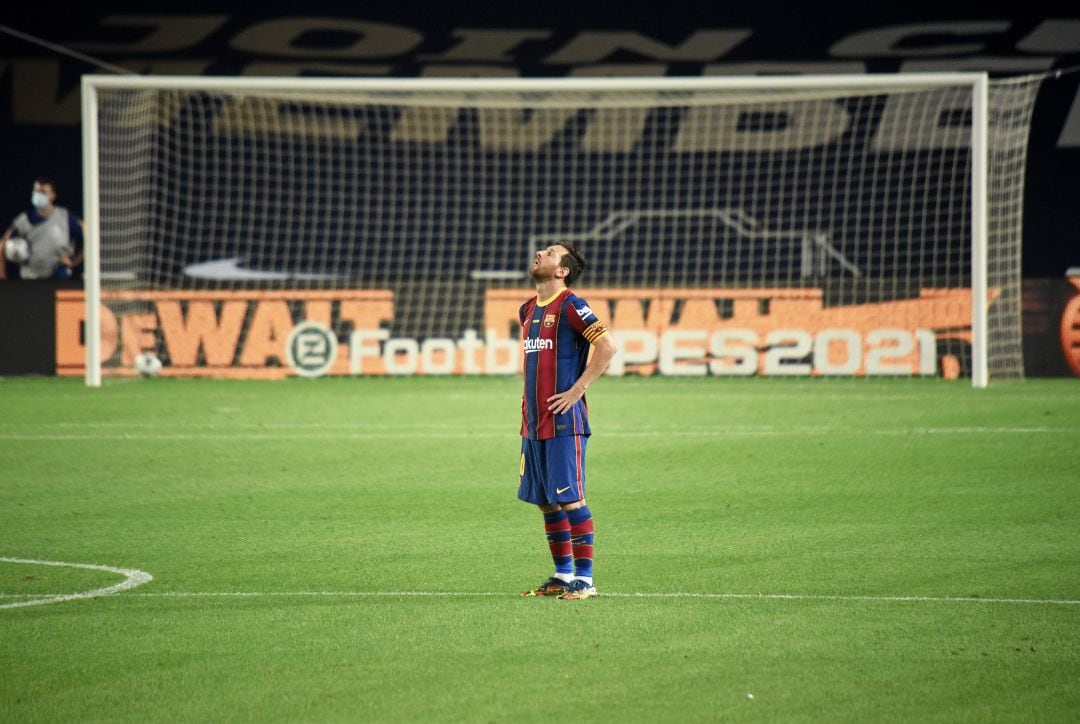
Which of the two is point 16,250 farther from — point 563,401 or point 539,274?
point 563,401

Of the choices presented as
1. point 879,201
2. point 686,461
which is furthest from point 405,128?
point 686,461

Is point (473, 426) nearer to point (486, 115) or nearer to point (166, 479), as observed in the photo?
point (166, 479)

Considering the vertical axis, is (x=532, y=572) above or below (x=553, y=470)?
below

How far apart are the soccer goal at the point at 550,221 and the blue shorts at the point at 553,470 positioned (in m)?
11.1

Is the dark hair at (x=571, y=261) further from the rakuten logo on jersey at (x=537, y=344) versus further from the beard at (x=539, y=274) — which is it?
the rakuten logo on jersey at (x=537, y=344)

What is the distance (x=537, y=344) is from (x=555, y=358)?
0.11m

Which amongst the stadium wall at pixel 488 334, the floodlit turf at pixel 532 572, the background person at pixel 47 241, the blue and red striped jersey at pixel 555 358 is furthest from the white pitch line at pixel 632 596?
the background person at pixel 47 241

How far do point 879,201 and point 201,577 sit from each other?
17.3 meters

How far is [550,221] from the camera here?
77.5 ft

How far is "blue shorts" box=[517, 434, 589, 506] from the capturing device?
633 centimetres

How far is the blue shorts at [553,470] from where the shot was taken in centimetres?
633

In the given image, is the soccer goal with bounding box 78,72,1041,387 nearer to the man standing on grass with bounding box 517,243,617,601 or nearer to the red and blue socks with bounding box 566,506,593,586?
the man standing on grass with bounding box 517,243,617,601

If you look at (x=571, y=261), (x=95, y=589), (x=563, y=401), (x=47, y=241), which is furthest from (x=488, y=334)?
(x=563, y=401)

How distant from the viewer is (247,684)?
4.88m
